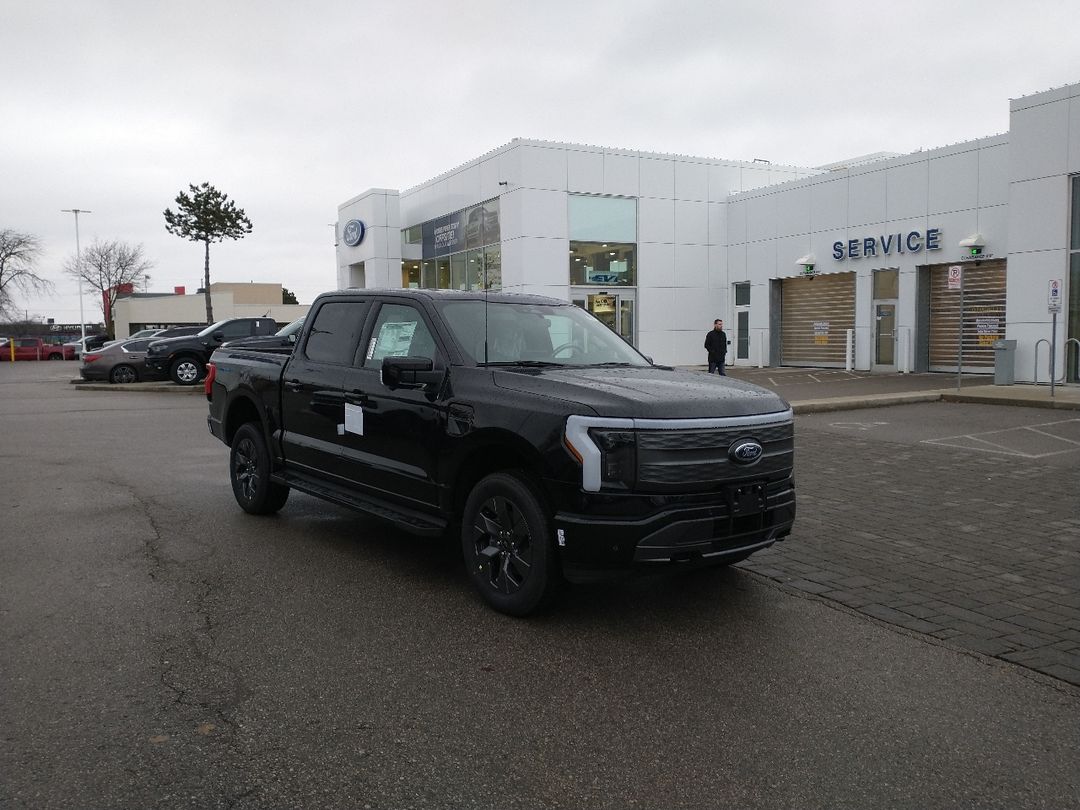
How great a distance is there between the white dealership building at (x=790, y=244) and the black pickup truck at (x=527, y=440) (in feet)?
51.9

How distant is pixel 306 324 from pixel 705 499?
390 cm

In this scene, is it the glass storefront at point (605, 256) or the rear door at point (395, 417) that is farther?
the glass storefront at point (605, 256)

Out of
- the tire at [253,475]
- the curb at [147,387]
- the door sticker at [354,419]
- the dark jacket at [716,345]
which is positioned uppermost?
the dark jacket at [716,345]

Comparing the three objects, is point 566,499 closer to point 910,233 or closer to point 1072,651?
point 1072,651

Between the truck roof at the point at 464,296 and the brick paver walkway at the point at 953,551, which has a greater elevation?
the truck roof at the point at 464,296

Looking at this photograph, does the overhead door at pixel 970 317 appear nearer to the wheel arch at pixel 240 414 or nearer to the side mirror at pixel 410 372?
the wheel arch at pixel 240 414

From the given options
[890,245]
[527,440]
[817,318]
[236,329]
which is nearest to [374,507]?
[527,440]

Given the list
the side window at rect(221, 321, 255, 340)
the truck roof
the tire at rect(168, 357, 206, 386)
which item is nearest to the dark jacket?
the side window at rect(221, 321, 255, 340)

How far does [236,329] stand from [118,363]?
4.82 metres

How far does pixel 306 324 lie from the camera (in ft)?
23.5

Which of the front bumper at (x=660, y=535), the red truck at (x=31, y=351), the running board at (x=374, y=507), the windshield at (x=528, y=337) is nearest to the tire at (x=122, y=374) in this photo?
the running board at (x=374, y=507)

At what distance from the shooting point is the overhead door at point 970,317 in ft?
78.9

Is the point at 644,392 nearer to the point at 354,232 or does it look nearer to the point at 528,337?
the point at 528,337

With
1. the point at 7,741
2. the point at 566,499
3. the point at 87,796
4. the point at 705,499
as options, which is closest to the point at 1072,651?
the point at 705,499
